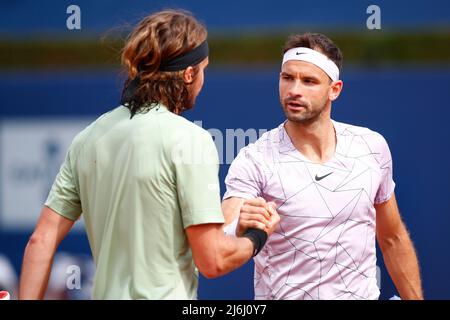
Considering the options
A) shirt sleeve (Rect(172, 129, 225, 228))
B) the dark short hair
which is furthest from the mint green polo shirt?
the dark short hair

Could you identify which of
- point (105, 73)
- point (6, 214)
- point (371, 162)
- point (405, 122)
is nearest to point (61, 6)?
point (105, 73)

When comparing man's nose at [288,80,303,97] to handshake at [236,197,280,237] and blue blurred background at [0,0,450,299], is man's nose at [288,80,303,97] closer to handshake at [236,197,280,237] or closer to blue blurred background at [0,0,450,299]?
handshake at [236,197,280,237]

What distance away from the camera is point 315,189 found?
122 inches

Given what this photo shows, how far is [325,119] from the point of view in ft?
10.7

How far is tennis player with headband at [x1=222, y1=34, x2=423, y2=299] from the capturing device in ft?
10.0

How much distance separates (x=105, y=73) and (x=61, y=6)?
429 millimetres

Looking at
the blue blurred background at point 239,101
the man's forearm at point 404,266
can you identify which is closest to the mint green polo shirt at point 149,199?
the man's forearm at point 404,266

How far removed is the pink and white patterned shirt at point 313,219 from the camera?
305cm

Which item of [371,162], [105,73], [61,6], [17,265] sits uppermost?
[61,6]

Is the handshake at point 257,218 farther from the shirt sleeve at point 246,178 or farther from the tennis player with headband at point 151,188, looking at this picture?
the shirt sleeve at point 246,178

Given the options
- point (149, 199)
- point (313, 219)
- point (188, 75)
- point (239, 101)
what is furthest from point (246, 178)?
point (239, 101)

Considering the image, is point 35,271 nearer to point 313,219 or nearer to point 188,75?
point 188,75

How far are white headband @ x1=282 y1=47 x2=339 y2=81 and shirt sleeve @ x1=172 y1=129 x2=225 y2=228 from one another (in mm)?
1022
